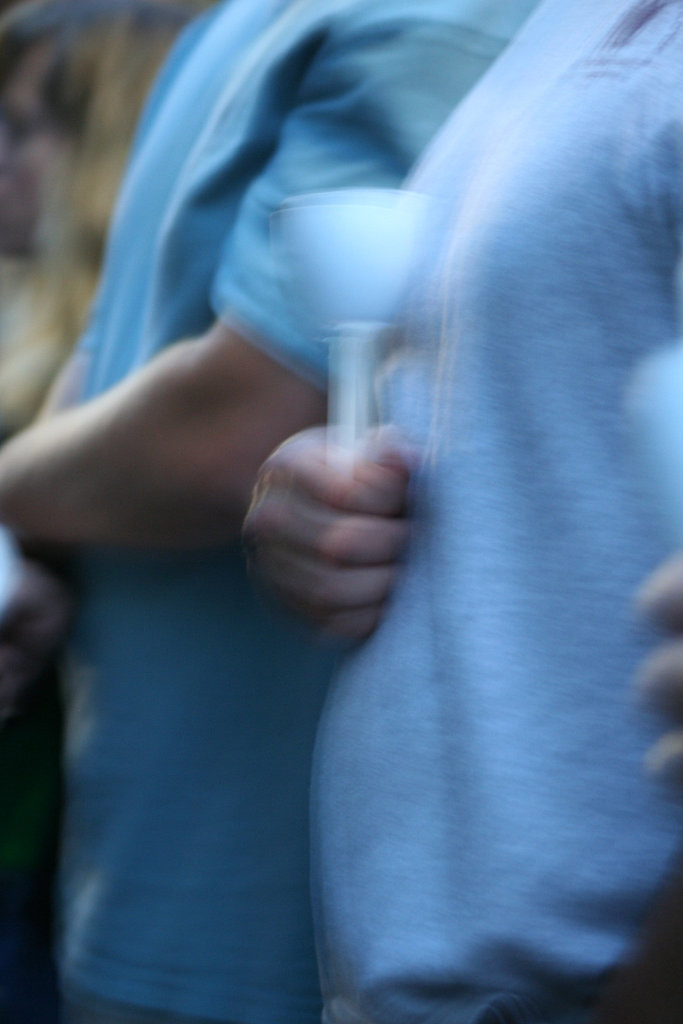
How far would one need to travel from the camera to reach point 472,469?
2.53 feet

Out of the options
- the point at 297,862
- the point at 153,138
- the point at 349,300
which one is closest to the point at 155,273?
the point at 153,138

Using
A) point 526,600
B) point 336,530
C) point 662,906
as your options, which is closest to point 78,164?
point 336,530

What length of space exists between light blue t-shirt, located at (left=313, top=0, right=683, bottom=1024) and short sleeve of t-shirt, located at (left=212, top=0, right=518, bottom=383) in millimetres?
252

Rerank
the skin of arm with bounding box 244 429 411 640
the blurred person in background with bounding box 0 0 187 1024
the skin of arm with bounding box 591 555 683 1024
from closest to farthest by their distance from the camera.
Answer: the skin of arm with bounding box 591 555 683 1024
the skin of arm with bounding box 244 429 411 640
the blurred person in background with bounding box 0 0 187 1024

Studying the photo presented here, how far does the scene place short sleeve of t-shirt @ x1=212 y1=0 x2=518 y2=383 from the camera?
1064 millimetres

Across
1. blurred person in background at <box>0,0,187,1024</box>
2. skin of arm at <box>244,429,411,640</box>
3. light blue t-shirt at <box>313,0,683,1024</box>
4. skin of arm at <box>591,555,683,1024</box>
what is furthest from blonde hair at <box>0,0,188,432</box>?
skin of arm at <box>591,555,683,1024</box>

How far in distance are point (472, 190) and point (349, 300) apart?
10 cm

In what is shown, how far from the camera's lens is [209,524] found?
119cm

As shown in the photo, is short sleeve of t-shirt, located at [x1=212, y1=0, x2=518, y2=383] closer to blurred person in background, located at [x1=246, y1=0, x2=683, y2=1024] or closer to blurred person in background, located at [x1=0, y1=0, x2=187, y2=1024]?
blurred person in background, located at [x1=246, y1=0, x2=683, y2=1024]

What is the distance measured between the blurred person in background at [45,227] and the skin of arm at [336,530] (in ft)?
2.30

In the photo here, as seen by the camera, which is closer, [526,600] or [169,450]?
[526,600]

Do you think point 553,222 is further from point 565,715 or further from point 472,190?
point 565,715

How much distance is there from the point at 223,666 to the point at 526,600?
1.74 ft

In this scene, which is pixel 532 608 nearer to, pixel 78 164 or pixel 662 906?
pixel 662 906
